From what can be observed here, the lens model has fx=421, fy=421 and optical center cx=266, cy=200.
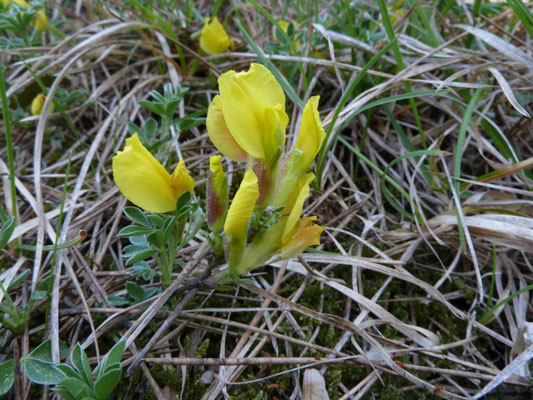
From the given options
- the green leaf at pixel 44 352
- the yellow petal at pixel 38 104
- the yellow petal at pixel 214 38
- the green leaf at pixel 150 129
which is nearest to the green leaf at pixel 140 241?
the green leaf at pixel 44 352

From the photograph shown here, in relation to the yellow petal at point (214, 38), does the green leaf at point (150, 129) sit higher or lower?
lower

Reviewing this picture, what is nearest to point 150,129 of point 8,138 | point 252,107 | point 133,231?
point 8,138

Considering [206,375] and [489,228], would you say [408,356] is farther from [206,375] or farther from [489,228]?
[206,375]

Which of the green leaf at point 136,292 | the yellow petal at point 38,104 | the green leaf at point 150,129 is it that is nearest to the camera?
the green leaf at point 136,292

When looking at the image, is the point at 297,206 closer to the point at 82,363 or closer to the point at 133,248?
the point at 133,248

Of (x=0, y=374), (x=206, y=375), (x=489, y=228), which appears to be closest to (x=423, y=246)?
(x=489, y=228)

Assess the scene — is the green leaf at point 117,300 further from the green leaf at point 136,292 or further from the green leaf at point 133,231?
the green leaf at point 133,231

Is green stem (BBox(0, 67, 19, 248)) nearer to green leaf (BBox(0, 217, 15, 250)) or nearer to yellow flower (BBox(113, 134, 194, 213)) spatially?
green leaf (BBox(0, 217, 15, 250))

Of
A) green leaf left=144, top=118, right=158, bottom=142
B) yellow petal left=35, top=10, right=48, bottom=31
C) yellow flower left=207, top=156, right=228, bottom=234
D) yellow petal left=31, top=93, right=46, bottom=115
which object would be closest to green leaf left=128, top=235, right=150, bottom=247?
yellow flower left=207, top=156, right=228, bottom=234
